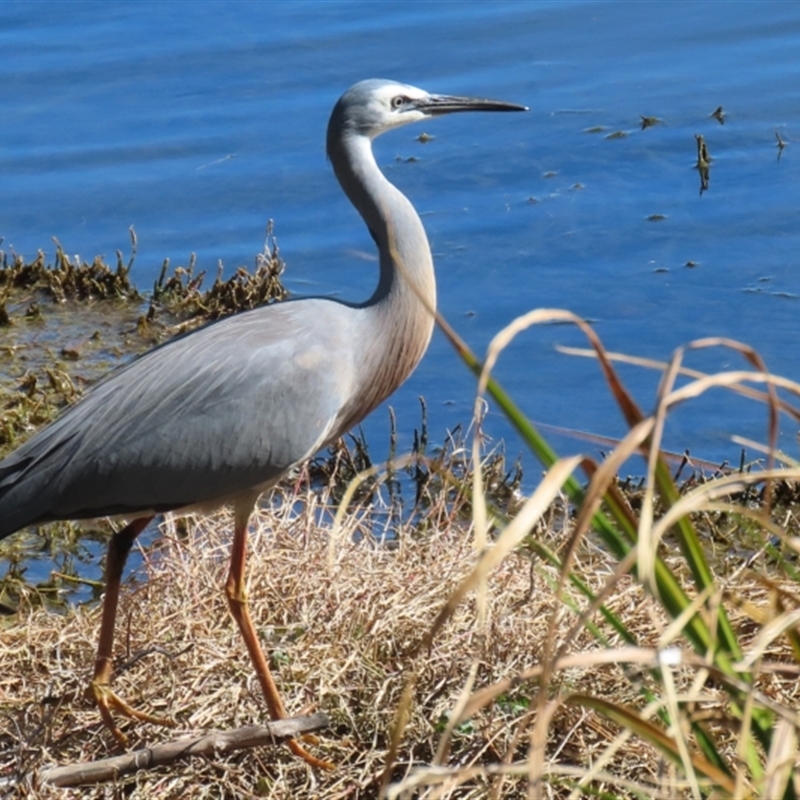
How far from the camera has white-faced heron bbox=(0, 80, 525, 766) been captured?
4441 millimetres

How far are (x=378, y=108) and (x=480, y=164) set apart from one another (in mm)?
4268

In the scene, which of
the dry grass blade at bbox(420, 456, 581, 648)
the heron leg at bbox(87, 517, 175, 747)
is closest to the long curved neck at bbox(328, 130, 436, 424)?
the heron leg at bbox(87, 517, 175, 747)

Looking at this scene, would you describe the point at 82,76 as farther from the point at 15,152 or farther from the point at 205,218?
the point at 205,218

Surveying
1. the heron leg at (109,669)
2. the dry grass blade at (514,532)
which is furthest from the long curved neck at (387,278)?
the dry grass blade at (514,532)

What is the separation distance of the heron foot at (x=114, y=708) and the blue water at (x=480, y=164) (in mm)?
2301

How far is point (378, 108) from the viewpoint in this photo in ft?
16.1

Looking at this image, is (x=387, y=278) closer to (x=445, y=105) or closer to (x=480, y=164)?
(x=445, y=105)

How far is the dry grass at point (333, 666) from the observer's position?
13.2 ft

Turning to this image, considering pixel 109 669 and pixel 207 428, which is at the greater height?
pixel 207 428

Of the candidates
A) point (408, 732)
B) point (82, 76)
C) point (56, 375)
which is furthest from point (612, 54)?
point (408, 732)

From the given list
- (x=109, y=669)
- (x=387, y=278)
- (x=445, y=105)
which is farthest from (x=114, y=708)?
(x=445, y=105)

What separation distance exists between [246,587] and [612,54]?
670 centimetres

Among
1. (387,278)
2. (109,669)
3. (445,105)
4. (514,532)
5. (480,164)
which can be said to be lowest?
(109,669)

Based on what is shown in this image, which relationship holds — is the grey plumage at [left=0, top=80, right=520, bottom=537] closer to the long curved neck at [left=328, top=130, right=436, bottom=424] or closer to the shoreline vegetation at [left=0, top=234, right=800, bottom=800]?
the long curved neck at [left=328, top=130, right=436, bottom=424]
